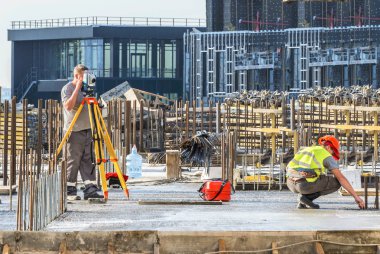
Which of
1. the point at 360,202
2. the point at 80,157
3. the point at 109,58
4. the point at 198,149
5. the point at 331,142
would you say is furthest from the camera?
A: the point at 109,58

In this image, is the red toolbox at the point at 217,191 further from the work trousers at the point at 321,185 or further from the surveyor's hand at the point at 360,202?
the surveyor's hand at the point at 360,202

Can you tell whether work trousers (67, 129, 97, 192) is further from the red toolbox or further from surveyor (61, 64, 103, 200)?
the red toolbox

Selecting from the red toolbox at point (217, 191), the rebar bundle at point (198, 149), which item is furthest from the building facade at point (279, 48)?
the red toolbox at point (217, 191)

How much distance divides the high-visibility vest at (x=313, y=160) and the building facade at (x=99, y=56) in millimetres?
88605

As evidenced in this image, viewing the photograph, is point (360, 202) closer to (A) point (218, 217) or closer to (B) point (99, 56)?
(A) point (218, 217)

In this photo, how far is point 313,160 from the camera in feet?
73.4

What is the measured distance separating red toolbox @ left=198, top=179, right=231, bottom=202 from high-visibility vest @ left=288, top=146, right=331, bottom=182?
2055mm

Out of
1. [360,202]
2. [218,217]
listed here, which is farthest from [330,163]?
[218,217]

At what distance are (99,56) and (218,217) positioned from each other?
92.4 metres

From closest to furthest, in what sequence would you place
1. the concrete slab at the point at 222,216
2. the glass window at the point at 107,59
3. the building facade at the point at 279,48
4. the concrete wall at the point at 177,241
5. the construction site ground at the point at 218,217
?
the concrete wall at the point at 177,241, the construction site ground at the point at 218,217, the concrete slab at the point at 222,216, the building facade at the point at 279,48, the glass window at the point at 107,59

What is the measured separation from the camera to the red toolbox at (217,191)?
24344mm

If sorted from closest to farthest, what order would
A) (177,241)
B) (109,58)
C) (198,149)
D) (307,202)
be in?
(177,241) → (307,202) → (198,149) → (109,58)

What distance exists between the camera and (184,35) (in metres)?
109

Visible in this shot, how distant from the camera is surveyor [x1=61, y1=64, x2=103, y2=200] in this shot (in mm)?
23234
